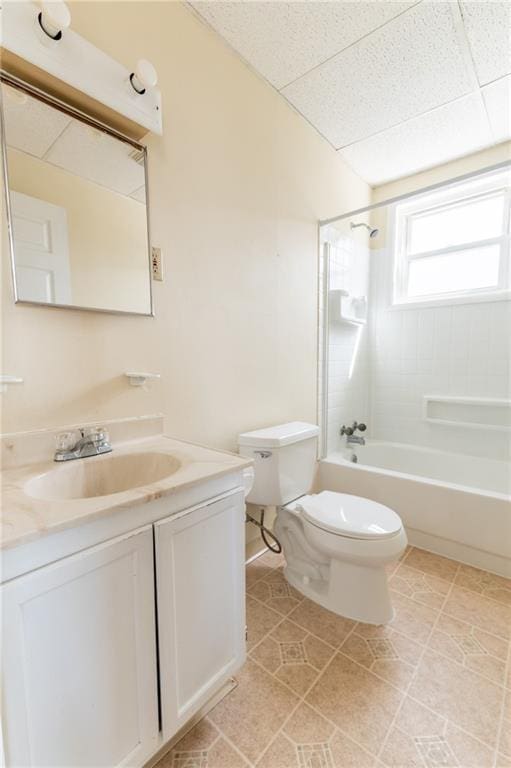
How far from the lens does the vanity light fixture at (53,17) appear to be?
0.83 metres

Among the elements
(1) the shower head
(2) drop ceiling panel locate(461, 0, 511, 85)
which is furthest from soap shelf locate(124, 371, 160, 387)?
(1) the shower head

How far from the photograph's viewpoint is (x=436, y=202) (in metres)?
2.52

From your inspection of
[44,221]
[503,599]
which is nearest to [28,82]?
[44,221]

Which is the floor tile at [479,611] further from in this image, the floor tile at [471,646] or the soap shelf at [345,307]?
the soap shelf at [345,307]

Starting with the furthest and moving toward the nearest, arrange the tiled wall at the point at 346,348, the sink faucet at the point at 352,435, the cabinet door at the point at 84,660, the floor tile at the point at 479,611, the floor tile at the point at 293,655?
1. the sink faucet at the point at 352,435
2. the tiled wall at the point at 346,348
3. the floor tile at the point at 479,611
4. the floor tile at the point at 293,655
5. the cabinet door at the point at 84,660

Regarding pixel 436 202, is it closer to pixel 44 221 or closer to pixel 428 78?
pixel 428 78

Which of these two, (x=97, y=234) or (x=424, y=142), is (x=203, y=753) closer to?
(x=97, y=234)

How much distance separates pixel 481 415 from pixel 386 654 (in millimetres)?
1745

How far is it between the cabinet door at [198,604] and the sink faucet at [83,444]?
410mm

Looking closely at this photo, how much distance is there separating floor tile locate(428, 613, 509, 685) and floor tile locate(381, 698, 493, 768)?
28 cm

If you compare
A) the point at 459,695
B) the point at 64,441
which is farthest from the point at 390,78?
the point at 459,695

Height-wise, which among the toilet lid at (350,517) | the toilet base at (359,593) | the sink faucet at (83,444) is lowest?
the toilet base at (359,593)

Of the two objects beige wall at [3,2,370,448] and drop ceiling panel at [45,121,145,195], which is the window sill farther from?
drop ceiling panel at [45,121,145,195]

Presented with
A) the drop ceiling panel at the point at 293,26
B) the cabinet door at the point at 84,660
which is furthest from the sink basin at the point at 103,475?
the drop ceiling panel at the point at 293,26
